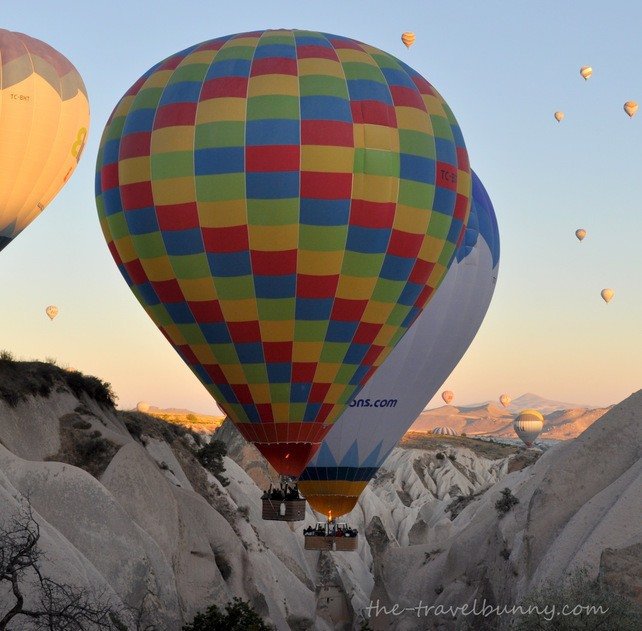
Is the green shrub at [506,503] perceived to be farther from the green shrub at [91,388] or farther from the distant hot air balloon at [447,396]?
the distant hot air balloon at [447,396]

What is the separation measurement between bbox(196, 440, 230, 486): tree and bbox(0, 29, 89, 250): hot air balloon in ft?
36.1

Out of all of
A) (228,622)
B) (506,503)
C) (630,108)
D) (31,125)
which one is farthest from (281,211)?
(630,108)

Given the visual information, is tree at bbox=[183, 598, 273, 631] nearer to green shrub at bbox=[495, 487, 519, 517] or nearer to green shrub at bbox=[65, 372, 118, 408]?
green shrub at bbox=[65, 372, 118, 408]

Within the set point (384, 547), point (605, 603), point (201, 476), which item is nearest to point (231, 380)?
point (605, 603)

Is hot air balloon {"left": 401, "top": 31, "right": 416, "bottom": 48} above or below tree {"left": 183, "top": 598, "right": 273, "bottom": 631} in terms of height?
above

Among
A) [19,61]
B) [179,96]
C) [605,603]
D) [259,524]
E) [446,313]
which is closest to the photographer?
[605,603]

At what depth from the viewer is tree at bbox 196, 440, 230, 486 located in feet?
148

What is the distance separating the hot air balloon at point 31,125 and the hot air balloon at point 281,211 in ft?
42.4

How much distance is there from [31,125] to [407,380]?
638 inches

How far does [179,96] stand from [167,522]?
11.6 m

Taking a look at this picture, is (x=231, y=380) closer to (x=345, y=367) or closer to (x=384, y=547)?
(x=345, y=367)

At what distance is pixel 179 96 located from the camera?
26.5m

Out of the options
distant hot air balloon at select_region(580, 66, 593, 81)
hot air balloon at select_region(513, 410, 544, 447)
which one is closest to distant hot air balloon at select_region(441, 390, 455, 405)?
hot air balloon at select_region(513, 410, 544, 447)

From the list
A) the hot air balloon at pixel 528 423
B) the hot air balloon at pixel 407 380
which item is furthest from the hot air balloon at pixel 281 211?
the hot air balloon at pixel 528 423
